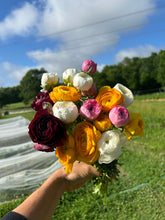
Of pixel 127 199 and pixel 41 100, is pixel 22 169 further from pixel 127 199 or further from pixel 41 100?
pixel 41 100

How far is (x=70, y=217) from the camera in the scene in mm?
2727

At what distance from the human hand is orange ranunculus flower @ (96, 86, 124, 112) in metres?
0.49

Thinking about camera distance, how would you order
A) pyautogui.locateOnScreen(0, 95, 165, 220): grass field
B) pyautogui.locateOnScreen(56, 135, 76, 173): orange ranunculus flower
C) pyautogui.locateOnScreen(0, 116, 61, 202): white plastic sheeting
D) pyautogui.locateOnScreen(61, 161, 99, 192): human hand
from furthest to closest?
pyautogui.locateOnScreen(0, 116, 61, 202): white plastic sheeting → pyautogui.locateOnScreen(0, 95, 165, 220): grass field → pyautogui.locateOnScreen(61, 161, 99, 192): human hand → pyautogui.locateOnScreen(56, 135, 76, 173): orange ranunculus flower

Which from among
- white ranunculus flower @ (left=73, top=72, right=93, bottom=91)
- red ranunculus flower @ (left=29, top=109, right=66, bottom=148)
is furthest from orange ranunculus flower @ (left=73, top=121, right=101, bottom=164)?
white ranunculus flower @ (left=73, top=72, right=93, bottom=91)

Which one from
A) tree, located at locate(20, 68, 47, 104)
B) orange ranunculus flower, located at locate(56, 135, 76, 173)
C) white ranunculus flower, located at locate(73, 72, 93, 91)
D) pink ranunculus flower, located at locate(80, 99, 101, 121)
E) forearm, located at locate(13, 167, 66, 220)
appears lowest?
forearm, located at locate(13, 167, 66, 220)

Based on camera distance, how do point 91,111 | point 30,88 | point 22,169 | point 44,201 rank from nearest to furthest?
point 91,111 → point 44,201 → point 22,169 → point 30,88

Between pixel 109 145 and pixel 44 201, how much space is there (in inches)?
22.2

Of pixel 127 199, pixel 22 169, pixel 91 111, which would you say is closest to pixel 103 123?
pixel 91 111

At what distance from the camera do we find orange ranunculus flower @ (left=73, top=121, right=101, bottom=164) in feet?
3.18

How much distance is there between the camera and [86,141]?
3.24 feet

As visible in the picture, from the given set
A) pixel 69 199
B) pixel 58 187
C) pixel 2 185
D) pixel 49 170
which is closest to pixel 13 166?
pixel 2 185

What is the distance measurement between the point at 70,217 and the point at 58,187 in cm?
183

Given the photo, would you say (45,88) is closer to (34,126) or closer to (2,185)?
(34,126)

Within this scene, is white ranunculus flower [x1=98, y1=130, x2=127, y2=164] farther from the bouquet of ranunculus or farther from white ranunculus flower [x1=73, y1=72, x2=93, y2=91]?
white ranunculus flower [x1=73, y1=72, x2=93, y2=91]
